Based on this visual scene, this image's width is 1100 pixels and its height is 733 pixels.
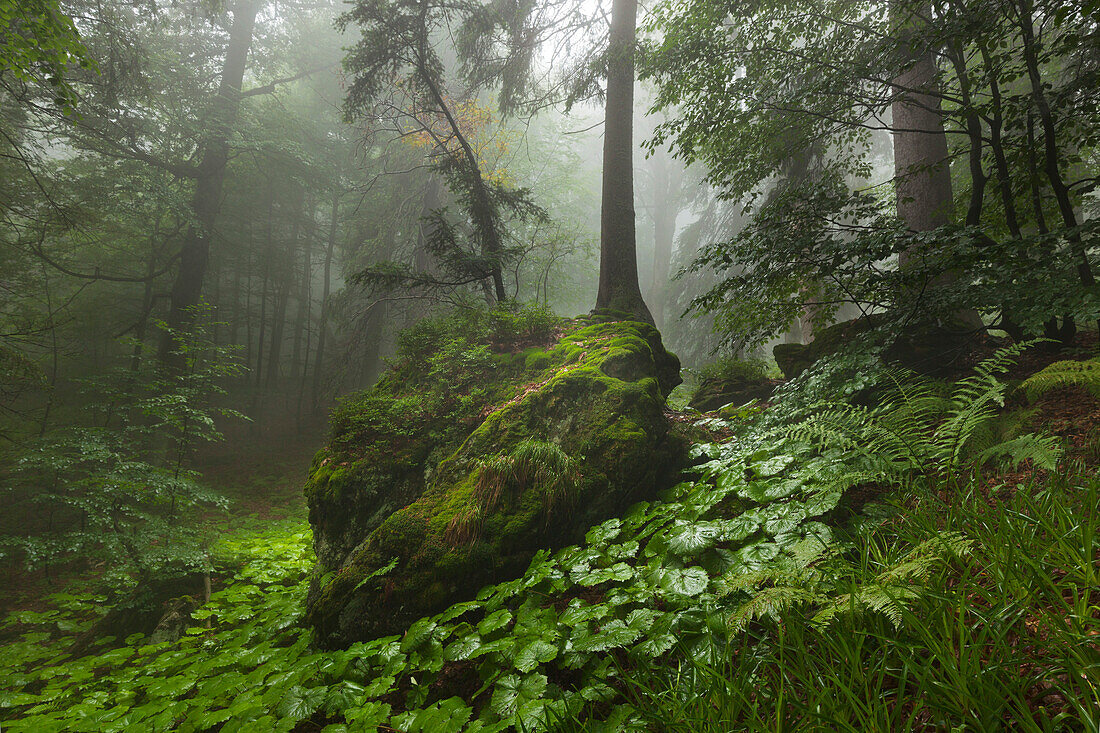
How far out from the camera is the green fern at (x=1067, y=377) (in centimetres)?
214

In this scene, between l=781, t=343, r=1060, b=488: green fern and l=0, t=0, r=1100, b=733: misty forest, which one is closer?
l=0, t=0, r=1100, b=733: misty forest

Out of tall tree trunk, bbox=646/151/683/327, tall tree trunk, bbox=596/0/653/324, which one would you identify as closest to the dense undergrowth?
tall tree trunk, bbox=596/0/653/324

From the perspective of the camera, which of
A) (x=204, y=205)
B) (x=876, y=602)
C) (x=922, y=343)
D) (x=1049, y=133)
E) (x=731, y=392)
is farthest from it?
(x=204, y=205)

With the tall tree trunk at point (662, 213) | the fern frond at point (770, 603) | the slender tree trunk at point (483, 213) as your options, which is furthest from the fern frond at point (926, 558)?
the tall tree trunk at point (662, 213)

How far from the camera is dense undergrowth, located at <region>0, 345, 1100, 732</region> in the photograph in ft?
3.67

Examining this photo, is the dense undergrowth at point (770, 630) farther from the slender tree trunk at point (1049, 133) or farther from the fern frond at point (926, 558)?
the slender tree trunk at point (1049, 133)

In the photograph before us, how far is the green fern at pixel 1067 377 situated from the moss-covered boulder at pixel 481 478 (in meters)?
2.17

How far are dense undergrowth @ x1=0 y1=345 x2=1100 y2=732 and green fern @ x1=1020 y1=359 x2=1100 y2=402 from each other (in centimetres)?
33

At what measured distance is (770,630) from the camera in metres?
1.51

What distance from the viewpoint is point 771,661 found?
1.27m

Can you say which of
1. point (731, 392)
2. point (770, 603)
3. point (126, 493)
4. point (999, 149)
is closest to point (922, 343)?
point (999, 149)

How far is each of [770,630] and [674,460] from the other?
81.6 inches

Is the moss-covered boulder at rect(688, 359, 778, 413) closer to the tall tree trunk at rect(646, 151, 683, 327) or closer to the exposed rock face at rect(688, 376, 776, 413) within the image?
the exposed rock face at rect(688, 376, 776, 413)

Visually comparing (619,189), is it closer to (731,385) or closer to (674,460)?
(731,385)
